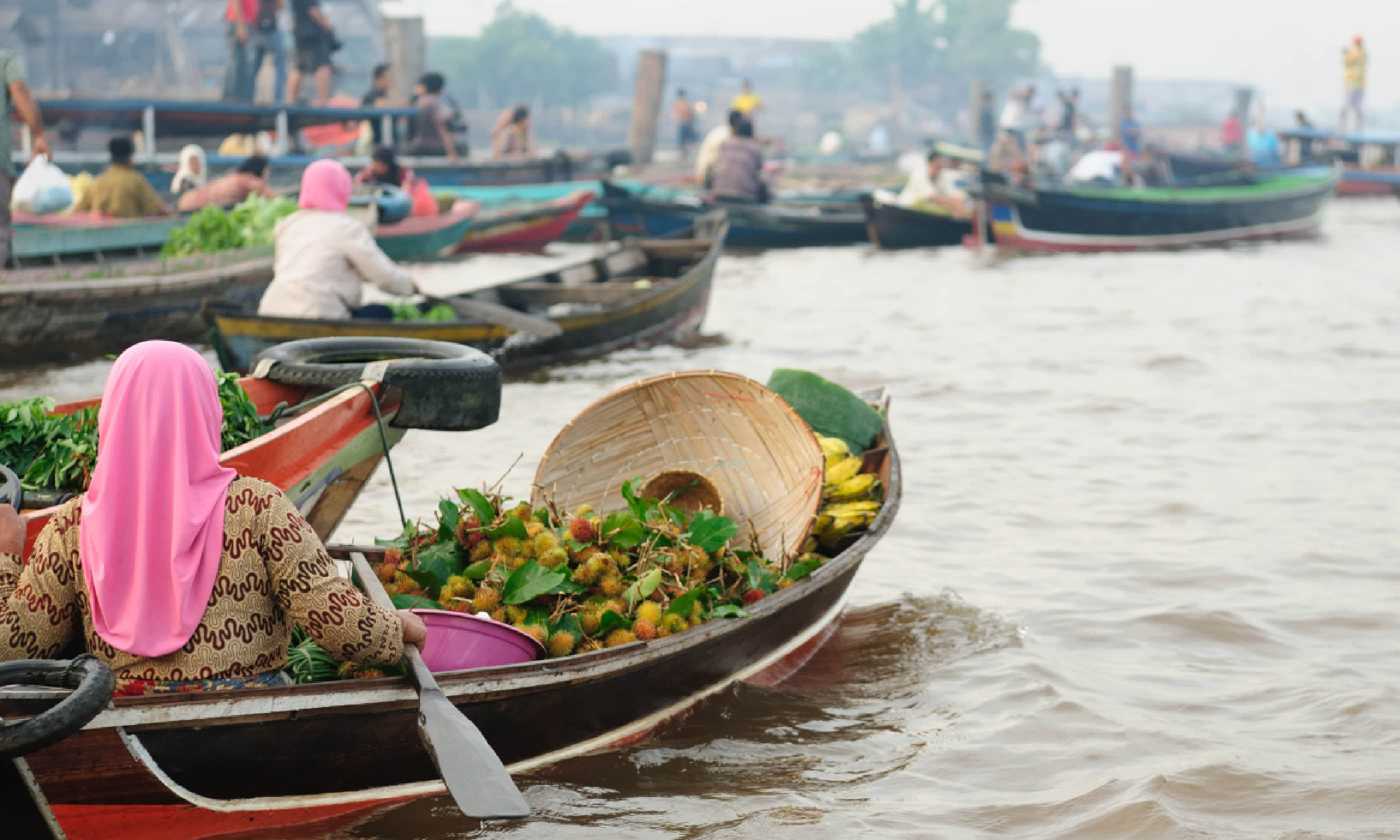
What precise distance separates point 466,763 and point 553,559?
1.09 meters

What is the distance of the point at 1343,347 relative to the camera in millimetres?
11430

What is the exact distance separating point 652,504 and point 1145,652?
1.90 metres

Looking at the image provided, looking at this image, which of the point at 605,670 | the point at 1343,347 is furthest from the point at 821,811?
the point at 1343,347

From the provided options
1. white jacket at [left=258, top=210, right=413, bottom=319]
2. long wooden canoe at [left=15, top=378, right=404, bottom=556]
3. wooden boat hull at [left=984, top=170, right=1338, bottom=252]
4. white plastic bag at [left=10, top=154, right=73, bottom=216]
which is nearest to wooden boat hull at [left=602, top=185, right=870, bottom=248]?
wooden boat hull at [left=984, top=170, right=1338, bottom=252]

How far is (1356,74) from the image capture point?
31.0 meters

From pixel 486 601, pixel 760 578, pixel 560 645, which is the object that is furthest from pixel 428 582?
pixel 760 578

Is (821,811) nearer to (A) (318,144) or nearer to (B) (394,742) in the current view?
(B) (394,742)

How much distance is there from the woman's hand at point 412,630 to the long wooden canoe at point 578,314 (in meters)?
3.69

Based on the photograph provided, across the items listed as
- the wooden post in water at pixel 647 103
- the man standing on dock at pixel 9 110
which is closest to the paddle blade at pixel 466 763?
the man standing on dock at pixel 9 110

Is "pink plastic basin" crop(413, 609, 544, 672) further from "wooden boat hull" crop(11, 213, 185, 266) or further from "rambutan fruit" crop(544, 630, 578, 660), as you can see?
"wooden boat hull" crop(11, 213, 185, 266)

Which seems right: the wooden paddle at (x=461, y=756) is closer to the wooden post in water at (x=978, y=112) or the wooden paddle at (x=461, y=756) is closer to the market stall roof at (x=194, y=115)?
the market stall roof at (x=194, y=115)

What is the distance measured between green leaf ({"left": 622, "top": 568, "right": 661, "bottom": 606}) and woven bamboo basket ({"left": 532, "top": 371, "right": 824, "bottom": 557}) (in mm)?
819

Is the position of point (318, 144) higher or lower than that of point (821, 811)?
higher

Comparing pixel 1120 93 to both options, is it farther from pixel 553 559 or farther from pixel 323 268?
pixel 553 559
